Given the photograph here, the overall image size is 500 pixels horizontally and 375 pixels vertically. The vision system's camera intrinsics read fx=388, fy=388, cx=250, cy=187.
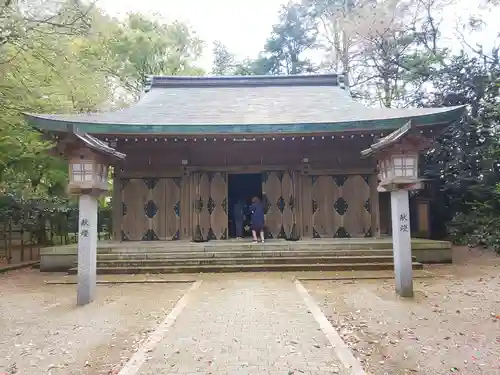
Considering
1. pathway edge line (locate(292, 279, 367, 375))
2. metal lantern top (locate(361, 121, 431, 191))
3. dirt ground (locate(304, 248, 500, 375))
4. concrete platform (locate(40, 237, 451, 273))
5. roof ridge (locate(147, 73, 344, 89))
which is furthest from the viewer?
roof ridge (locate(147, 73, 344, 89))

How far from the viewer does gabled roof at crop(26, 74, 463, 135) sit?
9938 mm

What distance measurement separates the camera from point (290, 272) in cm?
907

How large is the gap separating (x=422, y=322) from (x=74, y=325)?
4668 mm

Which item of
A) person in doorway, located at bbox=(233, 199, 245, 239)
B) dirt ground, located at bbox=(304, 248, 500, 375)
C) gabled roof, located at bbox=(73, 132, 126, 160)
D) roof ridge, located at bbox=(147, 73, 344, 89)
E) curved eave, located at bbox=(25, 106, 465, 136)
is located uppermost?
roof ridge, located at bbox=(147, 73, 344, 89)

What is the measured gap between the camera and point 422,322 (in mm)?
5133

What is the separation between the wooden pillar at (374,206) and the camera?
11.3 metres

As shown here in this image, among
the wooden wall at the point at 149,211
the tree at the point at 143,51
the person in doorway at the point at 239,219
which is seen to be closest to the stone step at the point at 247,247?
the wooden wall at the point at 149,211

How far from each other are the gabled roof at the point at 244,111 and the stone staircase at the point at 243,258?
3.01 m

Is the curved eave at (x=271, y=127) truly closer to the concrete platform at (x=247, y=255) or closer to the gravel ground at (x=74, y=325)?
the concrete platform at (x=247, y=255)

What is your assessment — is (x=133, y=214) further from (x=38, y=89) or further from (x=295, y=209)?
(x=295, y=209)

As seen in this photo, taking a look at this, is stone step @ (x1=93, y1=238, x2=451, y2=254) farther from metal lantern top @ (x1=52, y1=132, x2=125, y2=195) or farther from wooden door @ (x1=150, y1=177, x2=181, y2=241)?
metal lantern top @ (x1=52, y1=132, x2=125, y2=195)

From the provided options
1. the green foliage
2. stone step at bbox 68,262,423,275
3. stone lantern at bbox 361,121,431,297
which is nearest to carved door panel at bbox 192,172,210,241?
stone step at bbox 68,262,423,275

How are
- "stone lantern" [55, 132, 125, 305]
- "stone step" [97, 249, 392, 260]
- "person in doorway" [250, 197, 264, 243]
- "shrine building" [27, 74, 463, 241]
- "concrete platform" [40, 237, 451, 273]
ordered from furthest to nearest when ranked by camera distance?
1. "shrine building" [27, 74, 463, 241]
2. "person in doorway" [250, 197, 264, 243]
3. "stone step" [97, 249, 392, 260]
4. "concrete platform" [40, 237, 451, 273]
5. "stone lantern" [55, 132, 125, 305]

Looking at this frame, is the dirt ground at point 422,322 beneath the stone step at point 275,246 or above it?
beneath
